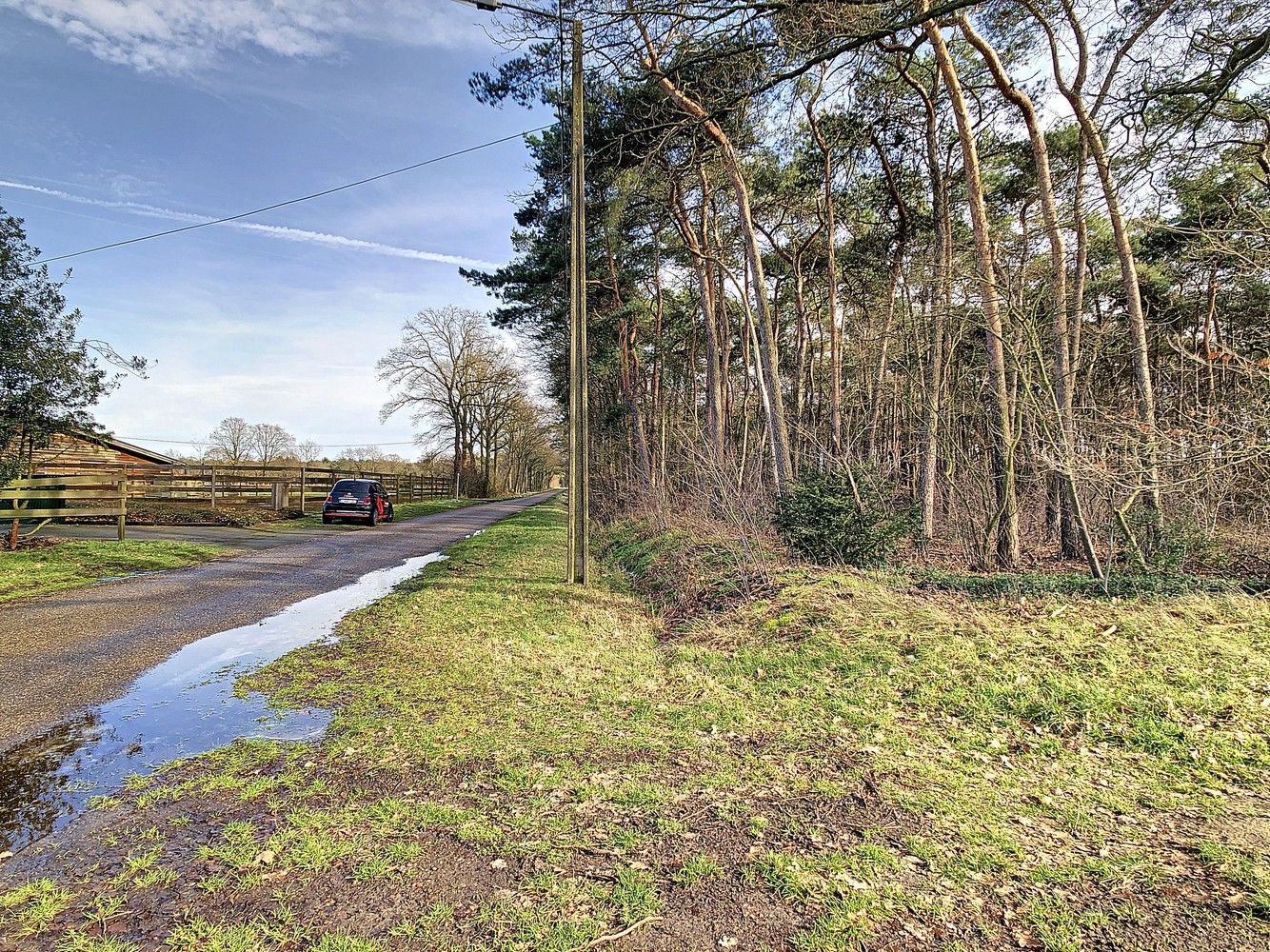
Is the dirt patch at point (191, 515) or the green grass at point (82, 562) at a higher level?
the dirt patch at point (191, 515)

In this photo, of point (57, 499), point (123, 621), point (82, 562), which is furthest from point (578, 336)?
point (57, 499)

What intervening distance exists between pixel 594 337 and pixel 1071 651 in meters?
16.4

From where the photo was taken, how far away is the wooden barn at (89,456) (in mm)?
14422

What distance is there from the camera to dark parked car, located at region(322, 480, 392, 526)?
20.2 meters

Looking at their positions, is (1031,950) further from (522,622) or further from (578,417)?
(578,417)

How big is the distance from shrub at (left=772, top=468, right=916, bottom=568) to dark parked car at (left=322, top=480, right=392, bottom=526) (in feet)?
50.6

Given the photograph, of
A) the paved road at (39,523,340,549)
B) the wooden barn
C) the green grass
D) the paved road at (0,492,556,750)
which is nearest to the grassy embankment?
the paved road at (0,492,556,750)

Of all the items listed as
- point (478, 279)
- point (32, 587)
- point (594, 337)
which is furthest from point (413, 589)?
point (478, 279)

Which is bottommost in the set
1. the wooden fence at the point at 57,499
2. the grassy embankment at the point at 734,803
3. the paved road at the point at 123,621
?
the grassy embankment at the point at 734,803

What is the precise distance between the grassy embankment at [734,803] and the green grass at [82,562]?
5457 millimetres

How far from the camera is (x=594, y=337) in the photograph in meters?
19.7

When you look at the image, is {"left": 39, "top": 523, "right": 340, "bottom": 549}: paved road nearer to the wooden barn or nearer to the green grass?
the green grass

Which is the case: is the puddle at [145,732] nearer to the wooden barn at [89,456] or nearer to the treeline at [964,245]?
the treeline at [964,245]

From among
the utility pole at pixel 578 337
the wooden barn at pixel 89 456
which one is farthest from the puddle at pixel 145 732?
the wooden barn at pixel 89 456
